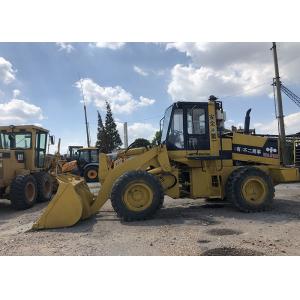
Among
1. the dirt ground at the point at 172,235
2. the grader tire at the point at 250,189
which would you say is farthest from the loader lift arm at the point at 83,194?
the grader tire at the point at 250,189

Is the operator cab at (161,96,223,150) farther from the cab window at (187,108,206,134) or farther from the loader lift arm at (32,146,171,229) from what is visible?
the loader lift arm at (32,146,171,229)

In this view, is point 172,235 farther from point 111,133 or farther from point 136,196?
point 111,133

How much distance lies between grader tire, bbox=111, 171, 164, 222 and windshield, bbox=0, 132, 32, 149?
6.59 meters

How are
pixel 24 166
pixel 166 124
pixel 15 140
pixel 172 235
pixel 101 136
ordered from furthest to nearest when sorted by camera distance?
pixel 101 136 < pixel 15 140 < pixel 24 166 < pixel 166 124 < pixel 172 235

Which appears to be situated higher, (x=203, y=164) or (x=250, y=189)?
(x=203, y=164)

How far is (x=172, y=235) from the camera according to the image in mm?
7344

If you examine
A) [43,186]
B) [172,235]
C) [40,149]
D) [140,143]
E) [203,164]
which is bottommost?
[172,235]

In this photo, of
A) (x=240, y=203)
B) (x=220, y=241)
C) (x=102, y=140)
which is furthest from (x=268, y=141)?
(x=102, y=140)

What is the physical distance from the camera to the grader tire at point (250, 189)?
32.2 feet

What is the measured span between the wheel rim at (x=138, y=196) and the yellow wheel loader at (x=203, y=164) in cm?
33

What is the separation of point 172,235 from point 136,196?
194 cm

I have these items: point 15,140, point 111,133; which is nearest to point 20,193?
point 15,140

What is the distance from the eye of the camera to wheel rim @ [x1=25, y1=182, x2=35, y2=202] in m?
12.4

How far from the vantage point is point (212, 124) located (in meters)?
10.2
